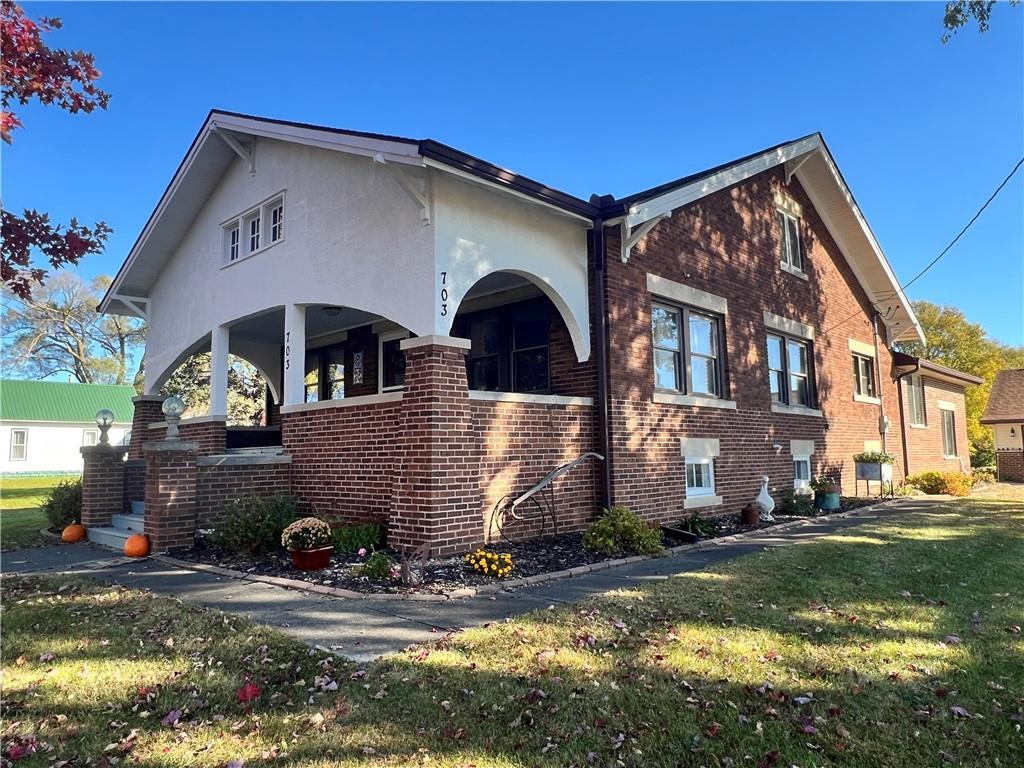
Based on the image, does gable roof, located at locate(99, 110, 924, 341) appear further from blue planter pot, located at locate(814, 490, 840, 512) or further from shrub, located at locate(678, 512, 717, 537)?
blue planter pot, located at locate(814, 490, 840, 512)

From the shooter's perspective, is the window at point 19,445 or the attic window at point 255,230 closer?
the attic window at point 255,230

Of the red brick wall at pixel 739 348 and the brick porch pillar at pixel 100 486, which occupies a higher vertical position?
the red brick wall at pixel 739 348

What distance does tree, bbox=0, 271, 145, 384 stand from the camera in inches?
1626

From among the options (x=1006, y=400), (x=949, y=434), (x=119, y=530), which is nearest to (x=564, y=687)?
(x=119, y=530)

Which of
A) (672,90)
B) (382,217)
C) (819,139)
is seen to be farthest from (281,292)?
(819,139)

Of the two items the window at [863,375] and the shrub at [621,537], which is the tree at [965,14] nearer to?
the shrub at [621,537]

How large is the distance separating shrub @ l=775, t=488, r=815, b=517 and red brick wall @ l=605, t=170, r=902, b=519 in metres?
0.25

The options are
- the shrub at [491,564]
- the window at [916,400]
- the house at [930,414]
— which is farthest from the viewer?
the window at [916,400]

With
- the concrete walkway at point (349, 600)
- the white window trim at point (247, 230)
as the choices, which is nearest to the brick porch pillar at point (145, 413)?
the white window trim at point (247, 230)

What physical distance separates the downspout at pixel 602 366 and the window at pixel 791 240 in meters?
6.94

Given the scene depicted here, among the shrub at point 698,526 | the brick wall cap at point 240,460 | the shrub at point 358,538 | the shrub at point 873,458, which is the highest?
the brick wall cap at point 240,460

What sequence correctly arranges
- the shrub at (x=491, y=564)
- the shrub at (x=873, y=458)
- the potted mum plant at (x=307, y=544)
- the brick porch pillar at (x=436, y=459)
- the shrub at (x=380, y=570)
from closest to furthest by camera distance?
the shrub at (x=380, y=570) < the shrub at (x=491, y=564) < the potted mum plant at (x=307, y=544) < the brick porch pillar at (x=436, y=459) < the shrub at (x=873, y=458)

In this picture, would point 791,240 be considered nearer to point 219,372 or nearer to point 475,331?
point 475,331

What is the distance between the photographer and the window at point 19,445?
115 ft
